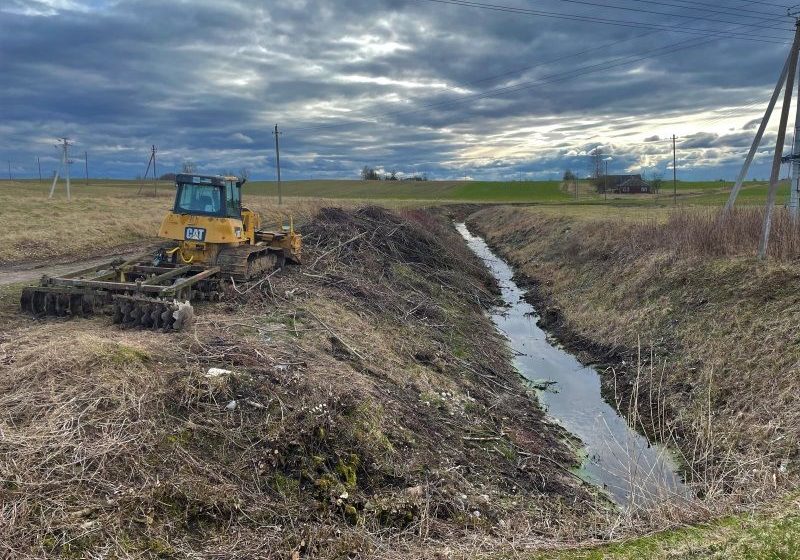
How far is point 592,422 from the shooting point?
10.4m

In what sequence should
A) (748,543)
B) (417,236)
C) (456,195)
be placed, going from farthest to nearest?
(456,195), (417,236), (748,543)

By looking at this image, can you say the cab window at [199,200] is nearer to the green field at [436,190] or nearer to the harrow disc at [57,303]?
the harrow disc at [57,303]

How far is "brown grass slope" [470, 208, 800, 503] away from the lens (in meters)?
7.77

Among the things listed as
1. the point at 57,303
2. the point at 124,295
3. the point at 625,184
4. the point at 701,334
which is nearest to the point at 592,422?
the point at 701,334

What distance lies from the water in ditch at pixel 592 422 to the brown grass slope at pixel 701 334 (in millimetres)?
400

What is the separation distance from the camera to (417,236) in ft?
78.3

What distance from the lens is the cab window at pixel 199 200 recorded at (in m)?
12.2

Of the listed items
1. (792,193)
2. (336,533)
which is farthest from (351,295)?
(792,193)

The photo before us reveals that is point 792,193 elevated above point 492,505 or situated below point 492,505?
above

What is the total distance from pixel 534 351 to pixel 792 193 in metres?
8.51

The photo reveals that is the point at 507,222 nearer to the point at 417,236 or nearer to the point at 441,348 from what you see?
the point at 417,236

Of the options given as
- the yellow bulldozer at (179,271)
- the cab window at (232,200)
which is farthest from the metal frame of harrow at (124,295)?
the cab window at (232,200)

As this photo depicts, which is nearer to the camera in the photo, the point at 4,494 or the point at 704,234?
the point at 4,494

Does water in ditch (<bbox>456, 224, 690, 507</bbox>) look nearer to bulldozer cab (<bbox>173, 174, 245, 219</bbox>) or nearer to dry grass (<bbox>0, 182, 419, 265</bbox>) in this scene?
bulldozer cab (<bbox>173, 174, 245, 219</bbox>)
